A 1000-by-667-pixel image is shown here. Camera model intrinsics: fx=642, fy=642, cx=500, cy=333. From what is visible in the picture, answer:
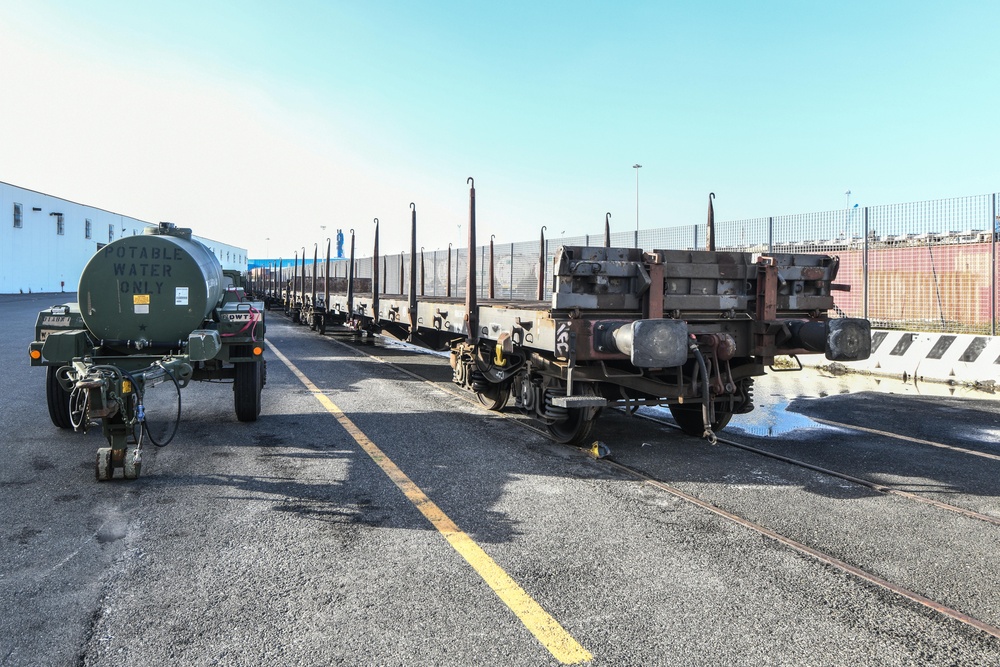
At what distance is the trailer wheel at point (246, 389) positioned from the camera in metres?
7.34

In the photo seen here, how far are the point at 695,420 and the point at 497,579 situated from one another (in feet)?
13.4

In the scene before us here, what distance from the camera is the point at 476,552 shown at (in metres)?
3.84

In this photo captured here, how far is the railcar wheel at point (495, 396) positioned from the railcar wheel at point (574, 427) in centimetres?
127

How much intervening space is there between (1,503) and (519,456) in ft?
13.3

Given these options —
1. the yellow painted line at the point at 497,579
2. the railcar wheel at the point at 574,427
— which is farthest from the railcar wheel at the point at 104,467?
the railcar wheel at the point at 574,427

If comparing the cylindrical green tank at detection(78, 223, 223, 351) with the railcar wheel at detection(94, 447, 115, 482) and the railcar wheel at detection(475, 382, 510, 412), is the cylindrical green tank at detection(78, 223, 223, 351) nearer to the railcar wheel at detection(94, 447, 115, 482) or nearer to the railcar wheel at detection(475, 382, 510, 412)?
the railcar wheel at detection(94, 447, 115, 482)

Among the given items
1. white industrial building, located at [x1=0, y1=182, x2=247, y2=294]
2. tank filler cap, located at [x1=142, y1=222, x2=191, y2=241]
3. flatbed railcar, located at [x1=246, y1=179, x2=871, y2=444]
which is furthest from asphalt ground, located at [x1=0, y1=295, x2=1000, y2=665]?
white industrial building, located at [x1=0, y1=182, x2=247, y2=294]

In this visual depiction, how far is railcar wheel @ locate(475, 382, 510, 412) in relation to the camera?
7.89 m

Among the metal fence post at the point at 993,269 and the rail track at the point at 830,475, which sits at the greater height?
the metal fence post at the point at 993,269

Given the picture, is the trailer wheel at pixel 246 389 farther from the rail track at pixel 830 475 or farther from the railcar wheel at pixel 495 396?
the rail track at pixel 830 475

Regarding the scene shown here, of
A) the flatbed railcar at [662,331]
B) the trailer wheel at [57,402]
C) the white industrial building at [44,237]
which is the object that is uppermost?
the white industrial building at [44,237]

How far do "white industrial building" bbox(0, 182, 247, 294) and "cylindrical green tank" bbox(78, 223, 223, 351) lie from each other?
1629 inches

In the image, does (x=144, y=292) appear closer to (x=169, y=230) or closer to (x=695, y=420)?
(x=169, y=230)

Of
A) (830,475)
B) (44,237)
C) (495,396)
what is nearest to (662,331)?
(830,475)
